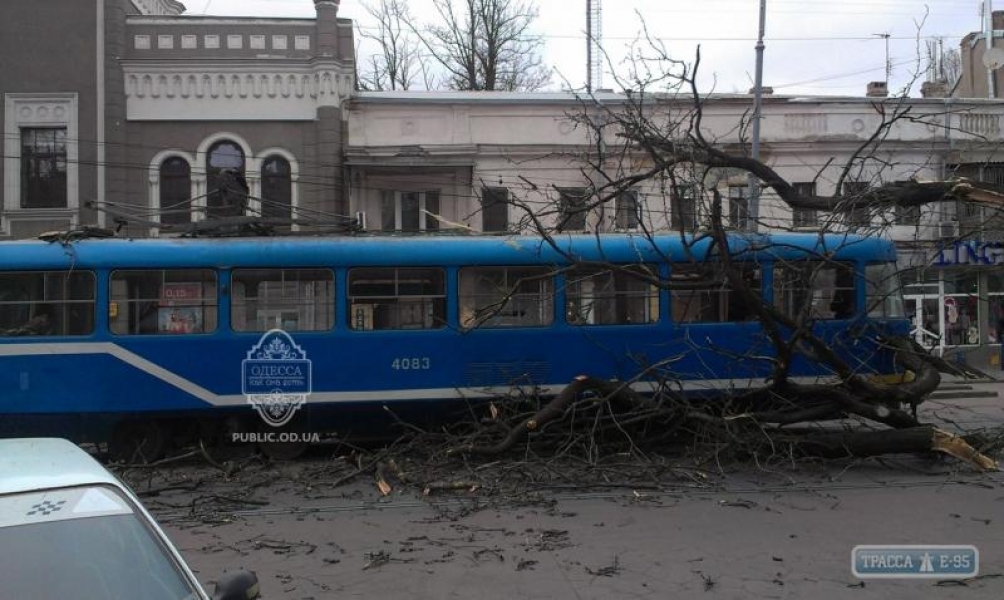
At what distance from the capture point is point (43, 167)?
19.6 m

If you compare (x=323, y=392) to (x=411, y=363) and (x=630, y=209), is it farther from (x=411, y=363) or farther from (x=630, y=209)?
(x=630, y=209)

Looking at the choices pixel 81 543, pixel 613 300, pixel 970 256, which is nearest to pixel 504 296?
pixel 613 300

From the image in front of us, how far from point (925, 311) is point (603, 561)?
2277 cm

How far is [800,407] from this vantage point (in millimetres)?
9055

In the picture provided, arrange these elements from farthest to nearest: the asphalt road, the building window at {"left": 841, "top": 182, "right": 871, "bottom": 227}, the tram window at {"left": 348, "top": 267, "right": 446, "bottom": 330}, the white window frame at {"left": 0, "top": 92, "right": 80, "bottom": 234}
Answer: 1. the white window frame at {"left": 0, "top": 92, "right": 80, "bottom": 234}
2. the tram window at {"left": 348, "top": 267, "right": 446, "bottom": 330}
3. the building window at {"left": 841, "top": 182, "right": 871, "bottom": 227}
4. the asphalt road

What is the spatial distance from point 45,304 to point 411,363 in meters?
4.48

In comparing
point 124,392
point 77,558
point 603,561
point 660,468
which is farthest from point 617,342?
point 77,558

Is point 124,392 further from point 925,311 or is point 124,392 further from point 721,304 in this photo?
point 925,311

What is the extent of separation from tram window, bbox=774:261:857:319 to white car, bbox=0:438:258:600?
8452 millimetres

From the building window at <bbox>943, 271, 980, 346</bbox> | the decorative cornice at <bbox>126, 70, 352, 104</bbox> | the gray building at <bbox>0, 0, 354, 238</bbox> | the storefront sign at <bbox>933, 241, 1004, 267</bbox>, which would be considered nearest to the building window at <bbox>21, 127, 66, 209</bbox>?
the gray building at <bbox>0, 0, 354, 238</bbox>

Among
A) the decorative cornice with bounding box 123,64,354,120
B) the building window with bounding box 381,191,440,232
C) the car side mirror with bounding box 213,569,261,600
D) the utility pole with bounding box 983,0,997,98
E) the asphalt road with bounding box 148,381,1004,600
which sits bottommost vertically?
the asphalt road with bounding box 148,381,1004,600

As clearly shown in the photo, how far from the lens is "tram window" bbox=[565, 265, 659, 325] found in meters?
9.91

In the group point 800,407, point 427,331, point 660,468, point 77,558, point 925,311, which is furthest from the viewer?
point 925,311

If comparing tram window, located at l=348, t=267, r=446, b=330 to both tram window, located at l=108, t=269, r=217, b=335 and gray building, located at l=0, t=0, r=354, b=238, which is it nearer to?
tram window, located at l=108, t=269, r=217, b=335
